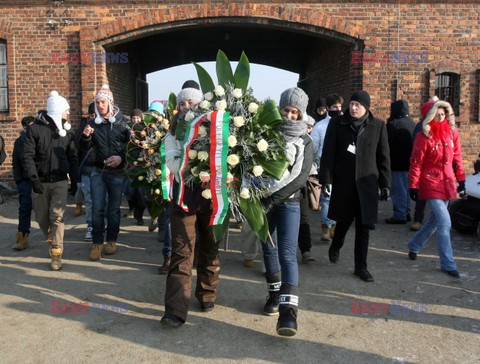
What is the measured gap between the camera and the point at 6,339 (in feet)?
12.0

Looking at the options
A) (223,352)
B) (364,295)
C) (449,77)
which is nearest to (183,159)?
(223,352)

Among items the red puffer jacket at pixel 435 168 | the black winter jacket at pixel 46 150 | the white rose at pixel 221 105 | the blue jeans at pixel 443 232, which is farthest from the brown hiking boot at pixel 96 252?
the blue jeans at pixel 443 232

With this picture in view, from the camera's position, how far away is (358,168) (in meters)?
5.05

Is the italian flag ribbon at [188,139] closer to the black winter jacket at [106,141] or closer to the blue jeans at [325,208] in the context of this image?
the black winter jacket at [106,141]

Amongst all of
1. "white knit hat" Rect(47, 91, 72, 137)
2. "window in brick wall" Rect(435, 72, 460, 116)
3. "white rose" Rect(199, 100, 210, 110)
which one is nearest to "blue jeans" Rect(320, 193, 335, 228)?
"white rose" Rect(199, 100, 210, 110)

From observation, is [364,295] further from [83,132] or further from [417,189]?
[83,132]

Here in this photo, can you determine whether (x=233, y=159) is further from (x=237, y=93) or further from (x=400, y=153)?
(x=400, y=153)

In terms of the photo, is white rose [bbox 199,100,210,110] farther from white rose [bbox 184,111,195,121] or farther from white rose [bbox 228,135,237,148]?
white rose [bbox 228,135,237,148]

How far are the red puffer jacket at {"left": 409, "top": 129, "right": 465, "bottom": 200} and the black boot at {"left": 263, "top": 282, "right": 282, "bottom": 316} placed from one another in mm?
2137

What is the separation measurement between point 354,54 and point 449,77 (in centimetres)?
238

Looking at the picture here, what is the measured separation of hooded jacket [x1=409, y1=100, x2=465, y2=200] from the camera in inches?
203

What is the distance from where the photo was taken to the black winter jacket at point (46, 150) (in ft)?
18.0

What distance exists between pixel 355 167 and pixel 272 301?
1.81m

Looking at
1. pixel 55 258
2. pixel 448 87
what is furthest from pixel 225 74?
pixel 448 87
